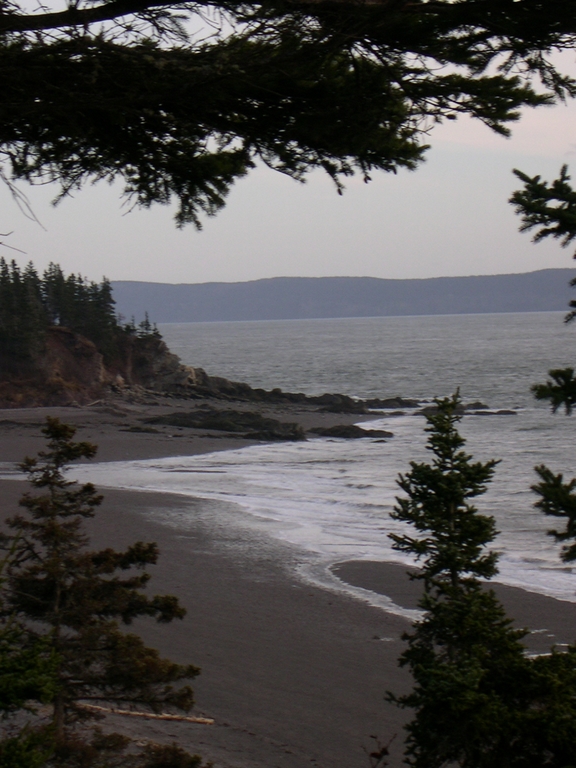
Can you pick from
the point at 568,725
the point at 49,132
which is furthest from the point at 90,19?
the point at 568,725

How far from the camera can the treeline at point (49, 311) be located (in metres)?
54.9

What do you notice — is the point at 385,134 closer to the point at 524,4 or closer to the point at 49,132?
the point at 524,4

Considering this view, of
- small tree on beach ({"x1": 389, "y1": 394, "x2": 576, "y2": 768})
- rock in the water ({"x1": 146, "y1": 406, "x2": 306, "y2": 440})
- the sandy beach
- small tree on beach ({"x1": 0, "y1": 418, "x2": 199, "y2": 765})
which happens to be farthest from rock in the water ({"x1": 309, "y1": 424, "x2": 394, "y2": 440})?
small tree on beach ({"x1": 389, "y1": 394, "x2": 576, "y2": 768})

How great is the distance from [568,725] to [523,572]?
12.4 meters

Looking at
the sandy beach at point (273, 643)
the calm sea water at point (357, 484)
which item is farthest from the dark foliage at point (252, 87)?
the calm sea water at point (357, 484)

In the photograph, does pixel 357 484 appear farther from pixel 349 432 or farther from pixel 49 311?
pixel 49 311

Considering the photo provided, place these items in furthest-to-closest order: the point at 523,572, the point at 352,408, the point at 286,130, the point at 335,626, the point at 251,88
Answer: the point at 352,408 → the point at 523,572 → the point at 335,626 → the point at 286,130 → the point at 251,88

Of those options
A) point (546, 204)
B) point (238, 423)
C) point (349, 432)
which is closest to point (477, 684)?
point (546, 204)

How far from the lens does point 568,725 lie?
5.06 metres

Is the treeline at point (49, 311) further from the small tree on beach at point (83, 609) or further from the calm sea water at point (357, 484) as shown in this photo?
the small tree on beach at point (83, 609)

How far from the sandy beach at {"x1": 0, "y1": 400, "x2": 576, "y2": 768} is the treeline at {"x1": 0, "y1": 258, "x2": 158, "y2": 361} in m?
34.8

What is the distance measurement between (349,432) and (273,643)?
29469 mm

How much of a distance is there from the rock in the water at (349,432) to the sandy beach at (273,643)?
2033 centimetres

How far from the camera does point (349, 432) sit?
137 ft
